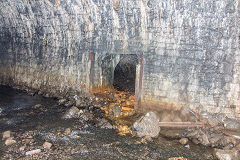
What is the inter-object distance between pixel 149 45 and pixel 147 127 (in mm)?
3103

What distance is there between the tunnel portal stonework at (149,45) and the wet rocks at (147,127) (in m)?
1.48

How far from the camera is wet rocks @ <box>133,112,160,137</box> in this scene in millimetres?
6871

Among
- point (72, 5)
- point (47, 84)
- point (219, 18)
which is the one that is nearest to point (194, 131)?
point (219, 18)

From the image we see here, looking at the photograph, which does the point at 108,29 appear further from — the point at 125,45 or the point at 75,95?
the point at 75,95

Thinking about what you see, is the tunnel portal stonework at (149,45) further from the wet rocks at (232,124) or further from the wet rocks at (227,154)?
the wet rocks at (227,154)

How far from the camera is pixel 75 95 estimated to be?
1023cm

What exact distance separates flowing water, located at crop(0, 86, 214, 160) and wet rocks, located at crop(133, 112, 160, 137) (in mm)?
233

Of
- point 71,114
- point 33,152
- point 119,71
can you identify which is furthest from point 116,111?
point 119,71

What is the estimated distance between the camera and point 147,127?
6887 millimetres

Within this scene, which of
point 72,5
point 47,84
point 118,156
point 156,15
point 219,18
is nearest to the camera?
point 118,156

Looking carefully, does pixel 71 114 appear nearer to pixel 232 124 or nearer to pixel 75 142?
pixel 75 142

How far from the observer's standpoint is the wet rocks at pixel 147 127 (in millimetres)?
6871

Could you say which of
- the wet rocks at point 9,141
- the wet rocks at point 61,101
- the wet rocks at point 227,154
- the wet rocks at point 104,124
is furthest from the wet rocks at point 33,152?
the wet rocks at point 227,154

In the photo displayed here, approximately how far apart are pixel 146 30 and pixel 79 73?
3830 millimetres
